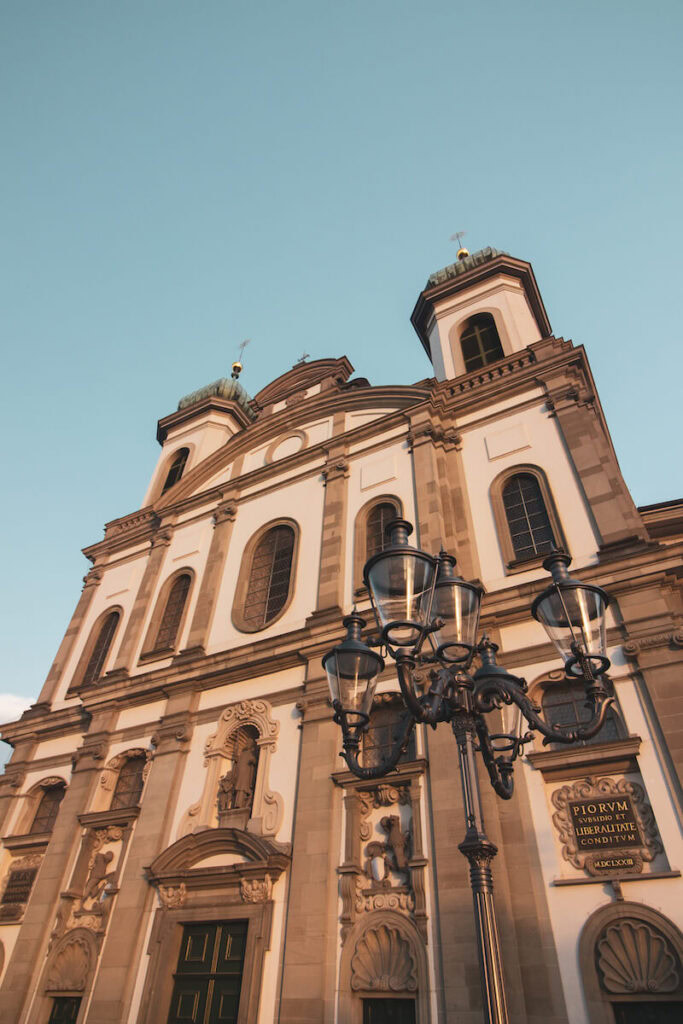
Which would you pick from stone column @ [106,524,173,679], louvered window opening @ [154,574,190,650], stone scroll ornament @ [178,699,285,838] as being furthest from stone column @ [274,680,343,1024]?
stone column @ [106,524,173,679]

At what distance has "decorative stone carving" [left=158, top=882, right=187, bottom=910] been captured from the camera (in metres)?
11.3

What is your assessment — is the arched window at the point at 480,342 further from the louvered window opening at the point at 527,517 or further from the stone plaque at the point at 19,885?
the stone plaque at the point at 19,885

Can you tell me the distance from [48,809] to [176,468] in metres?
12.3

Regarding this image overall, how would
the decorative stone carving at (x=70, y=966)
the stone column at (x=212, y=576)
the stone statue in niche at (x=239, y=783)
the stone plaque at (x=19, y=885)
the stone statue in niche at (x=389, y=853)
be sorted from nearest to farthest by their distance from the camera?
the stone statue in niche at (x=389, y=853)
the decorative stone carving at (x=70, y=966)
the stone statue in niche at (x=239, y=783)
the stone plaque at (x=19, y=885)
the stone column at (x=212, y=576)

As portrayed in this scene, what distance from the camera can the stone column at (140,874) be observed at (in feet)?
35.8

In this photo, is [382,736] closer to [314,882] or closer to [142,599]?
[314,882]

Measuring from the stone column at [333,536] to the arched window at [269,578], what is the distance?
1.14 m

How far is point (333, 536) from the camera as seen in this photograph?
14750 mm

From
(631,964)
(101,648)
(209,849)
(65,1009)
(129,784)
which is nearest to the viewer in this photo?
(631,964)

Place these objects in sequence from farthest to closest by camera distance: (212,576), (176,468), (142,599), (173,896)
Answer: (176,468) < (142,599) < (212,576) < (173,896)

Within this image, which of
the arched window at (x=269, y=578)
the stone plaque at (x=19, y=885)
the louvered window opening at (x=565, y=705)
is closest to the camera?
the louvered window opening at (x=565, y=705)

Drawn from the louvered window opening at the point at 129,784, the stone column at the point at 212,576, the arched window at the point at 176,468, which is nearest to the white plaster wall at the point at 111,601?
the stone column at the point at 212,576

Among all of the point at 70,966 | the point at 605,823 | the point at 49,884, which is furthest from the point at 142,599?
the point at 605,823

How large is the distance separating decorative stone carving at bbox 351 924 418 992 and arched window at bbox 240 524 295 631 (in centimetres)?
664
